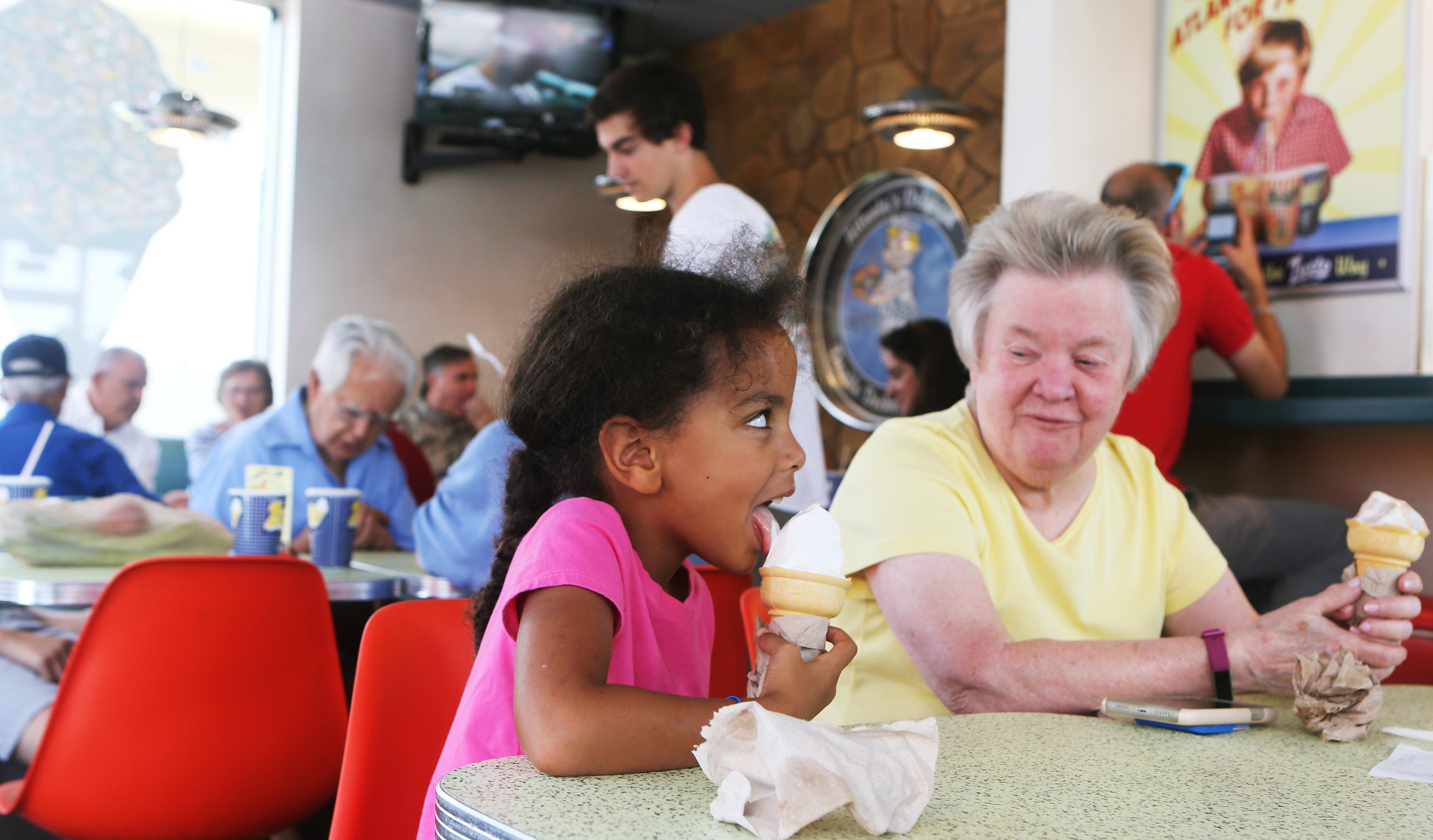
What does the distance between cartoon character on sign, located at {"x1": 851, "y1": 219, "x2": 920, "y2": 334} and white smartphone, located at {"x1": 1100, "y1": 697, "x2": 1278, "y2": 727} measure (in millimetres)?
4201

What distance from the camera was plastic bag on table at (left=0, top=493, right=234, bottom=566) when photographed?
2.40 metres

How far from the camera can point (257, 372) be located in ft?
18.2

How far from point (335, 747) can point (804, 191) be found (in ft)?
15.3

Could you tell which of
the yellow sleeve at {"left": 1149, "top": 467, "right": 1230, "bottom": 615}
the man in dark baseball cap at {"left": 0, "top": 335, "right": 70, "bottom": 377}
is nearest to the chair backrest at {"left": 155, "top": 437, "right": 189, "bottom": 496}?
the man in dark baseball cap at {"left": 0, "top": 335, "right": 70, "bottom": 377}

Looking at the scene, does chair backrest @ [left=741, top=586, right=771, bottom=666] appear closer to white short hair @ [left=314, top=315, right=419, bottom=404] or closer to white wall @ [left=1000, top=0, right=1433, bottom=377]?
white short hair @ [left=314, top=315, right=419, bottom=404]

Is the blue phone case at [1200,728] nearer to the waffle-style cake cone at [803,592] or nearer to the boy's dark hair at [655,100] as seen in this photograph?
the waffle-style cake cone at [803,592]

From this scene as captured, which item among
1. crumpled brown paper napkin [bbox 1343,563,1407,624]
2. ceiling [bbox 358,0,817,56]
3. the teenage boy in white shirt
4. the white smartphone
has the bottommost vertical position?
the white smartphone

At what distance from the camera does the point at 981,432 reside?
154cm

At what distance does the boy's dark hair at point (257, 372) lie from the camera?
555 centimetres

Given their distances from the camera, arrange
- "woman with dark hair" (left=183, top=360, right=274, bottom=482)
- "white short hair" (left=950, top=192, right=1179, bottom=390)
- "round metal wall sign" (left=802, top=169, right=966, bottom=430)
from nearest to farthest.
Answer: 1. "white short hair" (left=950, top=192, right=1179, bottom=390)
2. "round metal wall sign" (left=802, top=169, right=966, bottom=430)
3. "woman with dark hair" (left=183, top=360, right=274, bottom=482)

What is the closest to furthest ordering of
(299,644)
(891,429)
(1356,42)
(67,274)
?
(891,429)
(299,644)
(1356,42)
(67,274)

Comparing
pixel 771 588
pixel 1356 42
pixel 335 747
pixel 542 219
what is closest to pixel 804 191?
pixel 542 219

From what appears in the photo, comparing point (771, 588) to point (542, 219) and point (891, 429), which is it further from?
point (542, 219)

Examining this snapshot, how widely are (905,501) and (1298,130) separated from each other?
2469 millimetres
